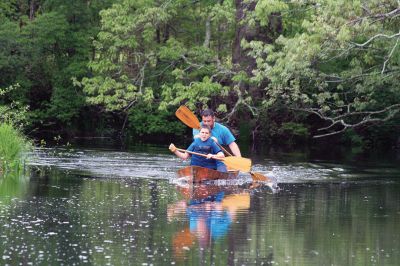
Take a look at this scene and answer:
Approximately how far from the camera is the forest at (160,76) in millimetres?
30853

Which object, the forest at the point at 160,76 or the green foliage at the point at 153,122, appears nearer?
the forest at the point at 160,76

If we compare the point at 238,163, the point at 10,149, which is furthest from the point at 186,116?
the point at 10,149

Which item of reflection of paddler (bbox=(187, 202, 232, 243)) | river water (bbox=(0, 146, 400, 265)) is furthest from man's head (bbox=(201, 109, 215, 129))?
reflection of paddler (bbox=(187, 202, 232, 243))

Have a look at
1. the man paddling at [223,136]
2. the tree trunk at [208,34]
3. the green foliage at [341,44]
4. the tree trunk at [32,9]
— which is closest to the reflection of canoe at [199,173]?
the man paddling at [223,136]

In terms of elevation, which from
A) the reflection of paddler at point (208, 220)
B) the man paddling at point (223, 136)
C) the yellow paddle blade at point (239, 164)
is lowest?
the reflection of paddler at point (208, 220)

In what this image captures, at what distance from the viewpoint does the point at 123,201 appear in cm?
1446

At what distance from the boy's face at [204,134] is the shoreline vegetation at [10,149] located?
3458 mm

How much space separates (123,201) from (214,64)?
733 inches

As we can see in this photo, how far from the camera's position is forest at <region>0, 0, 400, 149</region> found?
101 feet

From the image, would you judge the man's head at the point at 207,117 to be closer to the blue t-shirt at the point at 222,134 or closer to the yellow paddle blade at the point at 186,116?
the blue t-shirt at the point at 222,134

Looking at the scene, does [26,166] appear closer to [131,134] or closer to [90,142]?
[90,142]

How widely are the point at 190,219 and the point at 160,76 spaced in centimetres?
2241

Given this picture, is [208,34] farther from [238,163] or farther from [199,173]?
[199,173]

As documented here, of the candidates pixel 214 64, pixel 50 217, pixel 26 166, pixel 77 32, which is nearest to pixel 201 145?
pixel 26 166
